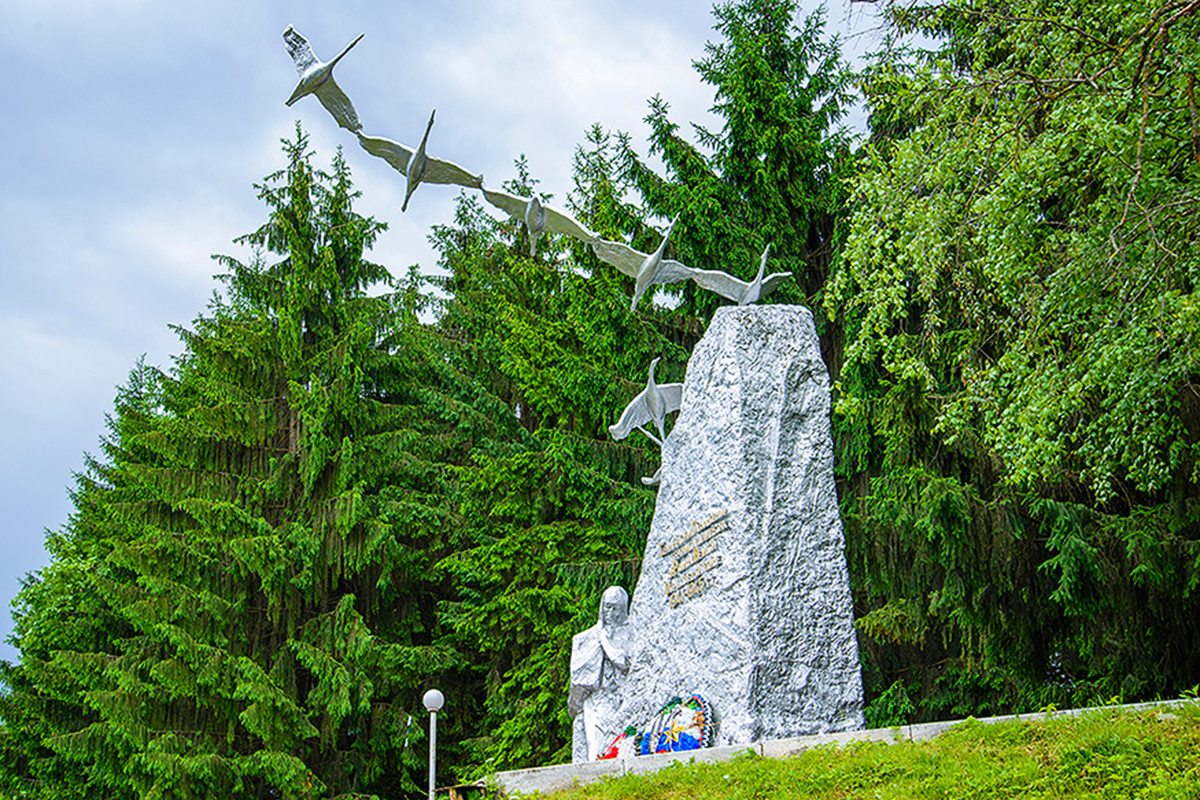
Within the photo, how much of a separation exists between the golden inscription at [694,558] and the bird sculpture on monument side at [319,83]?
13.1ft

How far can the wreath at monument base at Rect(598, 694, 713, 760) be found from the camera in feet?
25.3

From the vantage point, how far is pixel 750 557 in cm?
809

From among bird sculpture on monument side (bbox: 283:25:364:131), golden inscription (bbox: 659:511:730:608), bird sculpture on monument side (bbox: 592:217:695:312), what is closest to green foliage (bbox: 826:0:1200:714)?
golden inscription (bbox: 659:511:730:608)

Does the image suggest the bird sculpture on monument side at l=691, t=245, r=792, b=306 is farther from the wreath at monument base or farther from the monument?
the wreath at monument base

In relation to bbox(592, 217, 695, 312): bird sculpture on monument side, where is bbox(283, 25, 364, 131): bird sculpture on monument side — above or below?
above

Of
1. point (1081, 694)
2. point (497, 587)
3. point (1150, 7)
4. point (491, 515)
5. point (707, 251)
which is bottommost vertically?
point (1081, 694)

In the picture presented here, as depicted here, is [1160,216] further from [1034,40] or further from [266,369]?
[266,369]

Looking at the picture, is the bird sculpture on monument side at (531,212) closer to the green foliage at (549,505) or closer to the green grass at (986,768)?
the green grass at (986,768)

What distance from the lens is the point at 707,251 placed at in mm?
12695

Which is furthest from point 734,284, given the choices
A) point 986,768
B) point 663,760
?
point 986,768

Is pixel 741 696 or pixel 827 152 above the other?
pixel 827 152

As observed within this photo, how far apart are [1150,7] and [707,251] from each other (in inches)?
264

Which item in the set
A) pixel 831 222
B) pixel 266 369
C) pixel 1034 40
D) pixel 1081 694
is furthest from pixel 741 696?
pixel 266 369

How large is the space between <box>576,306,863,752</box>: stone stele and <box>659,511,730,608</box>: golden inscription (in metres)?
0.01
